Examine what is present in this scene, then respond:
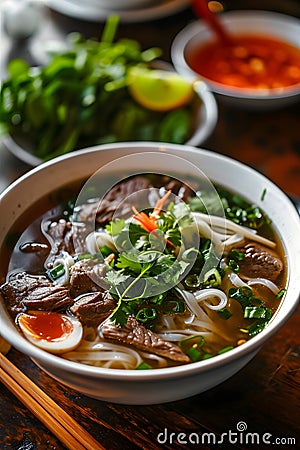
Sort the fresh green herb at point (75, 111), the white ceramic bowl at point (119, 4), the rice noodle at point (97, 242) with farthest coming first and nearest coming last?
the white ceramic bowl at point (119, 4)
the fresh green herb at point (75, 111)
the rice noodle at point (97, 242)

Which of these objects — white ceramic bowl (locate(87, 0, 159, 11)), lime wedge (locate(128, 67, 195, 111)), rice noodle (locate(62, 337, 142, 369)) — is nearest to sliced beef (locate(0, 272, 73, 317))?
rice noodle (locate(62, 337, 142, 369))

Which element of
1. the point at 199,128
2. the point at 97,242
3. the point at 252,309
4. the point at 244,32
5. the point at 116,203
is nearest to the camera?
the point at 252,309

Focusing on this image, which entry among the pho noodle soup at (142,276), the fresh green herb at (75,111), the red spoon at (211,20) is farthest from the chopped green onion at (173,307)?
the red spoon at (211,20)

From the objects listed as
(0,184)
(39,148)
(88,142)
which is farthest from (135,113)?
(0,184)

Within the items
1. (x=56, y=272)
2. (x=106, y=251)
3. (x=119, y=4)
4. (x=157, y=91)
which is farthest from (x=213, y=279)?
(x=119, y=4)

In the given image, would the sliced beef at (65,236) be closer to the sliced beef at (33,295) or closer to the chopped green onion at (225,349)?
the sliced beef at (33,295)

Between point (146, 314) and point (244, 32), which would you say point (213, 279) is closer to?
point (146, 314)

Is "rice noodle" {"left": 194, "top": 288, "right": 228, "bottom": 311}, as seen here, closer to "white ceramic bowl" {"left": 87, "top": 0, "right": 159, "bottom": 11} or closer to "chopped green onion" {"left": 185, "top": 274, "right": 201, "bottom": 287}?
"chopped green onion" {"left": 185, "top": 274, "right": 201, "bottom": 287}
